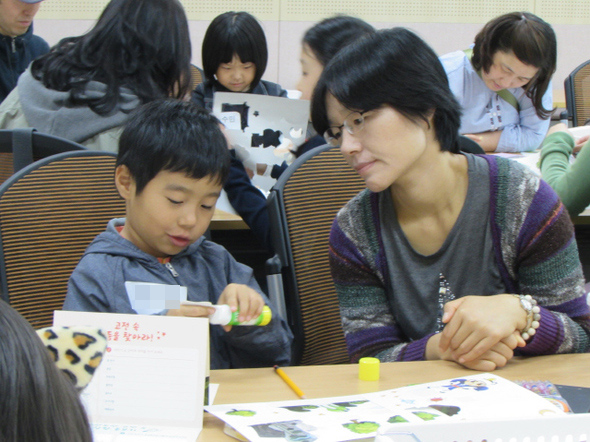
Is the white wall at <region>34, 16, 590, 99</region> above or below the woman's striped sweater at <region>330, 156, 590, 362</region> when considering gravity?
above

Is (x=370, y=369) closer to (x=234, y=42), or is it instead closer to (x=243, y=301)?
(x=243, y=301)

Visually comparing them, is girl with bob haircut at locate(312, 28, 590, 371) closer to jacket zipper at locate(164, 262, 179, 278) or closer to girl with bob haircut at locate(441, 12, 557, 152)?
jacket zipper at locate(164, 262, 179, 278)

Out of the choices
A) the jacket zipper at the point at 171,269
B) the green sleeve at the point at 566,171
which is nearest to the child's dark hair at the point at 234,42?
the green sleeve at the point at 566,171

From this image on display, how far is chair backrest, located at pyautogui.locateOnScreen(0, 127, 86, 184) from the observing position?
159 cm

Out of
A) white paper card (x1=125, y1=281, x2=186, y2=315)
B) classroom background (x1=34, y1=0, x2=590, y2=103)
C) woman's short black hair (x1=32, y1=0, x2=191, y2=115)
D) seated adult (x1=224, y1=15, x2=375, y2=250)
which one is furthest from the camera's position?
classroom background (x1=34, y1=0, x2=590, y2=103)

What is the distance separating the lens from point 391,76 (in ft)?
4.03

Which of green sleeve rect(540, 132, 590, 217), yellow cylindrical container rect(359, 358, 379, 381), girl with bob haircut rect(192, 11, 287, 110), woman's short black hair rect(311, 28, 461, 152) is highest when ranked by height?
girl with bob haircut rect(192, 11, 287, 110)

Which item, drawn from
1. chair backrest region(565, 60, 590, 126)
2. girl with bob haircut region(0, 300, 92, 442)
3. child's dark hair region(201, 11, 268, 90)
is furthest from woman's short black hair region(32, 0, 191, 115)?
chair backrest region(565, 60, 590, 126)

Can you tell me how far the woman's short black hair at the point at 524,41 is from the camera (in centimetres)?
266

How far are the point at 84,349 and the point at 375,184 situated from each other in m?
0.78

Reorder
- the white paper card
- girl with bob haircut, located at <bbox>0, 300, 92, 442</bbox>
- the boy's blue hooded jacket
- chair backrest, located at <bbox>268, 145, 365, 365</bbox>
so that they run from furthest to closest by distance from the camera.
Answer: chair backrest, located at <bbox>268, 145, 365, 365</bbox>
the boy's blue hooded jacket
the white paper card
girl with bob haircut, located at <bbox>0, 300, 92, 442</bbox>

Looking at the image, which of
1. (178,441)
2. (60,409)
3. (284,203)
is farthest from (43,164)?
(60,409)

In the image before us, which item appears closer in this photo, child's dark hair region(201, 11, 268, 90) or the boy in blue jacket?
the boy in blue jacket

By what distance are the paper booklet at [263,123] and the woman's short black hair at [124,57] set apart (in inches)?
7.0
